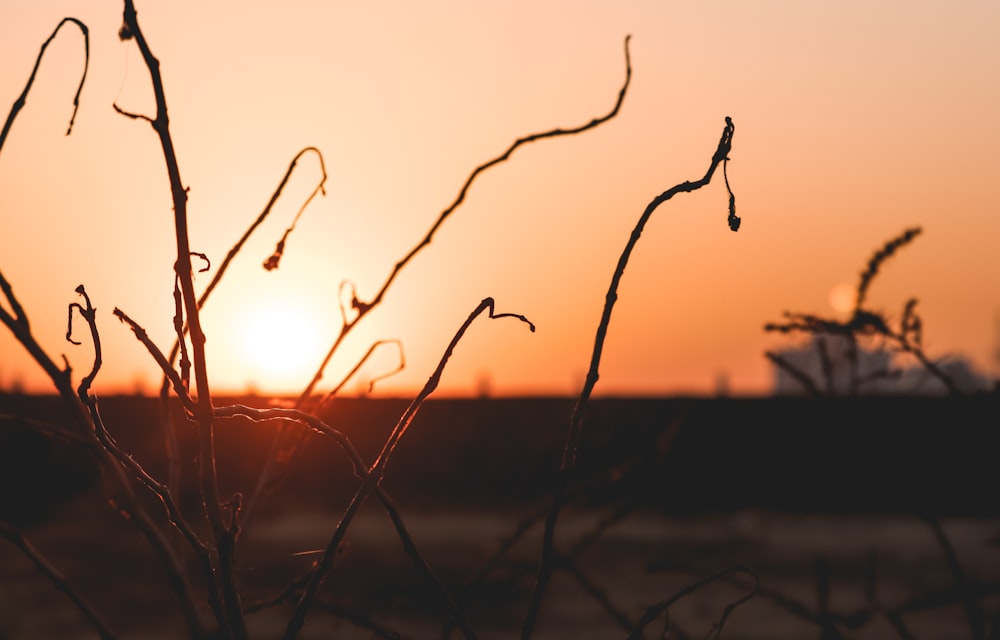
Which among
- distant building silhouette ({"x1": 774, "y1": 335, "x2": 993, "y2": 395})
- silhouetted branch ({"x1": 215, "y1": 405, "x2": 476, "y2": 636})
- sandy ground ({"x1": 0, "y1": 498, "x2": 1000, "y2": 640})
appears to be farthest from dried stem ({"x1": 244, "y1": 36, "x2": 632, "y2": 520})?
sandy ground ({"x1": 0, "y1": 498, "x2": 1000, "y2": 640})

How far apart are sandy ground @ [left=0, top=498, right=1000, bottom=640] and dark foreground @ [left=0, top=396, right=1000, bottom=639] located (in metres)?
0.01

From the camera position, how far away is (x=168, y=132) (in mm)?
784

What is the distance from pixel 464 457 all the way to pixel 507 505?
24 cm

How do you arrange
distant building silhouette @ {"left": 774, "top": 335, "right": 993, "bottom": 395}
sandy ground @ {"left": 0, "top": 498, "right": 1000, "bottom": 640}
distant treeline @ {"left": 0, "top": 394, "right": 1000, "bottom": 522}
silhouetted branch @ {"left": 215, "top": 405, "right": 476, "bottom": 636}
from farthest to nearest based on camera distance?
sandy ground @ {"left": 0, "top": 498, "right": 1000, "bottom": 640}, distant treeline @ {"left": 0, "top": 394, "right": 1000, "bottom": 522}, distant building silhouette @ {"left": 774, "top": 335, "right": 993, "bottom": 395}, silhouetted branch @ {"left": 215, "top": 405, "right": 476, "bottom": 636}

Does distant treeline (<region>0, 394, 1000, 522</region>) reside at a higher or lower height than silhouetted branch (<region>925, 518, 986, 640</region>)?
higher

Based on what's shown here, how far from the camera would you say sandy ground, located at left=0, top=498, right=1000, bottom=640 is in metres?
3.08

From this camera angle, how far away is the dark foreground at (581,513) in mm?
2371

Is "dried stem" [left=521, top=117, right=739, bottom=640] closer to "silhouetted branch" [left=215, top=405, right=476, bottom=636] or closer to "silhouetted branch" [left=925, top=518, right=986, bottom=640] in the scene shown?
"silhouetted branch" [left=215, top=405, right=476, bottom=636]

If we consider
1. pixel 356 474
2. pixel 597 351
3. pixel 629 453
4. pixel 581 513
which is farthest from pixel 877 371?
pixel 629 453

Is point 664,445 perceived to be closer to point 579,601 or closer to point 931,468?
point 931,468

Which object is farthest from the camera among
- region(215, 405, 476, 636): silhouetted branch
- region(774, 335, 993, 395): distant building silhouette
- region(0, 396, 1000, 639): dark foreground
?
region(0, 396, 1000, 639): dark foreground

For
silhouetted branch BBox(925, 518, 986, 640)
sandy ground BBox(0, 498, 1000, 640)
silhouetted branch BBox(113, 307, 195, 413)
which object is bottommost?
sandy ground BBox(0, 498, 1000, 640)

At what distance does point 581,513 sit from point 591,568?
158 centimetres

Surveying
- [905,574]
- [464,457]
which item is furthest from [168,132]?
[905,574]
